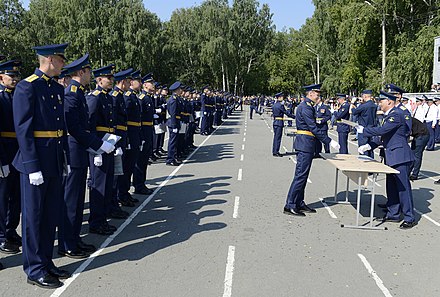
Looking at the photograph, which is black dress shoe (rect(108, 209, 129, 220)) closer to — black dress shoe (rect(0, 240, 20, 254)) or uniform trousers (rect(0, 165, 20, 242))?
uniform trousers (rect(0, 165, 20, 242))

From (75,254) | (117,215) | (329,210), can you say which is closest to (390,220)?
(329,210)

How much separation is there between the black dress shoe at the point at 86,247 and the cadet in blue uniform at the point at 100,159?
61 cm

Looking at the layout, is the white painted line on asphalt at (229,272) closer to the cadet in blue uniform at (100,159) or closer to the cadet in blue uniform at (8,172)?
the cadet in blue uniform at (100,159)

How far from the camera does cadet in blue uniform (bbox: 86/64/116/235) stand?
20.2 ft

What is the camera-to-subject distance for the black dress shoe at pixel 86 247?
18.2ft

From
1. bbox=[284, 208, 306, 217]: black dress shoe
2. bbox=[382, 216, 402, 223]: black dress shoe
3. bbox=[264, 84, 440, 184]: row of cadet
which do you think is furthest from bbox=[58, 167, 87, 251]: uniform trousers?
bbox=[382, 216, 402, 223]: black dress shoe

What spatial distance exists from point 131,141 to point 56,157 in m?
3.59

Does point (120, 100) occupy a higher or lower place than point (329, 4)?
lower

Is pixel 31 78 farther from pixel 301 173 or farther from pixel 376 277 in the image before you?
pixel 301 173

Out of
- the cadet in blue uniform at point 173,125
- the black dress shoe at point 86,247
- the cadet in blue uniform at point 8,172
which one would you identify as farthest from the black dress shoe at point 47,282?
the cadet in blue uniform at point 173,125

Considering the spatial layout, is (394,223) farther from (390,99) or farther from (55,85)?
(55,85)

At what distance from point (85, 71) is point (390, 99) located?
5.06 metres

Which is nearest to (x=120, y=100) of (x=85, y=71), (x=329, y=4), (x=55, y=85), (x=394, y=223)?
(x=85, y=71)

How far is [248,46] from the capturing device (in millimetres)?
66562
